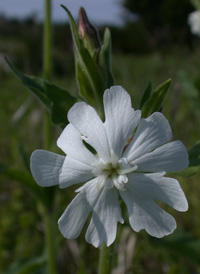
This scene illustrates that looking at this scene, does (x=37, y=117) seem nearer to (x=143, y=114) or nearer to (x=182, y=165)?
(x=143, y=114)

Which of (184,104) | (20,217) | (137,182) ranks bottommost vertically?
(184,104)

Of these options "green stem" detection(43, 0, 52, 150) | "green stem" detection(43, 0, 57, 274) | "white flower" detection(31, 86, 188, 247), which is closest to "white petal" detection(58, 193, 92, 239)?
"white flower" detection(31, 86, 188, 247)

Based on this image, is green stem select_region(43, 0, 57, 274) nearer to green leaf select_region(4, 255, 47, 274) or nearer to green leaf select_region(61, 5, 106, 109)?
green leaf select_region(4, 255, 47, 274)

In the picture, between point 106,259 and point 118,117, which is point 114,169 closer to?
point 118,117

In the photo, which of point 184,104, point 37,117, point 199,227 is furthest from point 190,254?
point 184,104

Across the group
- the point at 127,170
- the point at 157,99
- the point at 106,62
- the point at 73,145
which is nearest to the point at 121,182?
the point at 127,170
